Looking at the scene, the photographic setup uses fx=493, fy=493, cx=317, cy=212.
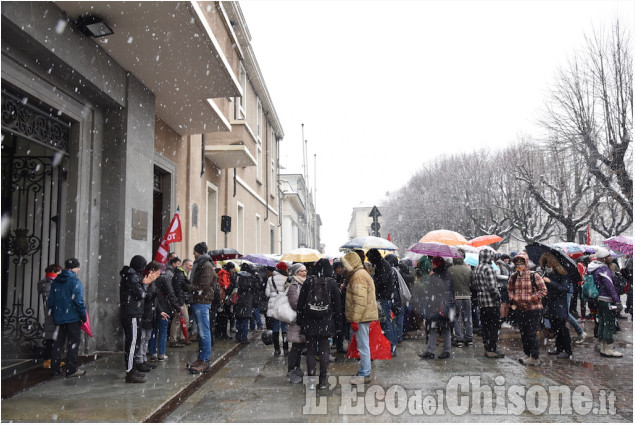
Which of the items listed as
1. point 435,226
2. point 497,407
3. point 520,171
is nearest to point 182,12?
point 497,407

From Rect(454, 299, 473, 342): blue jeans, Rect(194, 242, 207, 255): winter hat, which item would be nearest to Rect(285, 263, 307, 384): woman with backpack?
Rect(194, 242, 207, 255): winter hat

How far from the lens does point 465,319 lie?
9781 millimetres

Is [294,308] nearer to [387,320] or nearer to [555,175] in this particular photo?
[387,320]

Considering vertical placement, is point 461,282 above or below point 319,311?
above

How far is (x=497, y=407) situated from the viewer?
17.5 ft

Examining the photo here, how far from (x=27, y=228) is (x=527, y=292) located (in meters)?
8.36

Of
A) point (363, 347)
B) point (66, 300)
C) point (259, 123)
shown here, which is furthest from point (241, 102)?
point (363, 347)

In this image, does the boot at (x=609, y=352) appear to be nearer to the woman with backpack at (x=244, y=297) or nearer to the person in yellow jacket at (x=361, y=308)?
the person in yellow jacket at (x=361, y=308)

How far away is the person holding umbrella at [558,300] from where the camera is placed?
26.2ft

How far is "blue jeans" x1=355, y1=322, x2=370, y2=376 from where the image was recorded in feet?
21.7

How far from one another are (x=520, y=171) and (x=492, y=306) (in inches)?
812

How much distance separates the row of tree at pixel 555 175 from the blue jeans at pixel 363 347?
1412 centimetres

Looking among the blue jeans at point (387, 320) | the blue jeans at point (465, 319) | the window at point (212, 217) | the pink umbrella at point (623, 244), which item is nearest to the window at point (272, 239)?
the window at point (212, 217)

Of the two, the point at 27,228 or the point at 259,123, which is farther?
the point at 259,123
